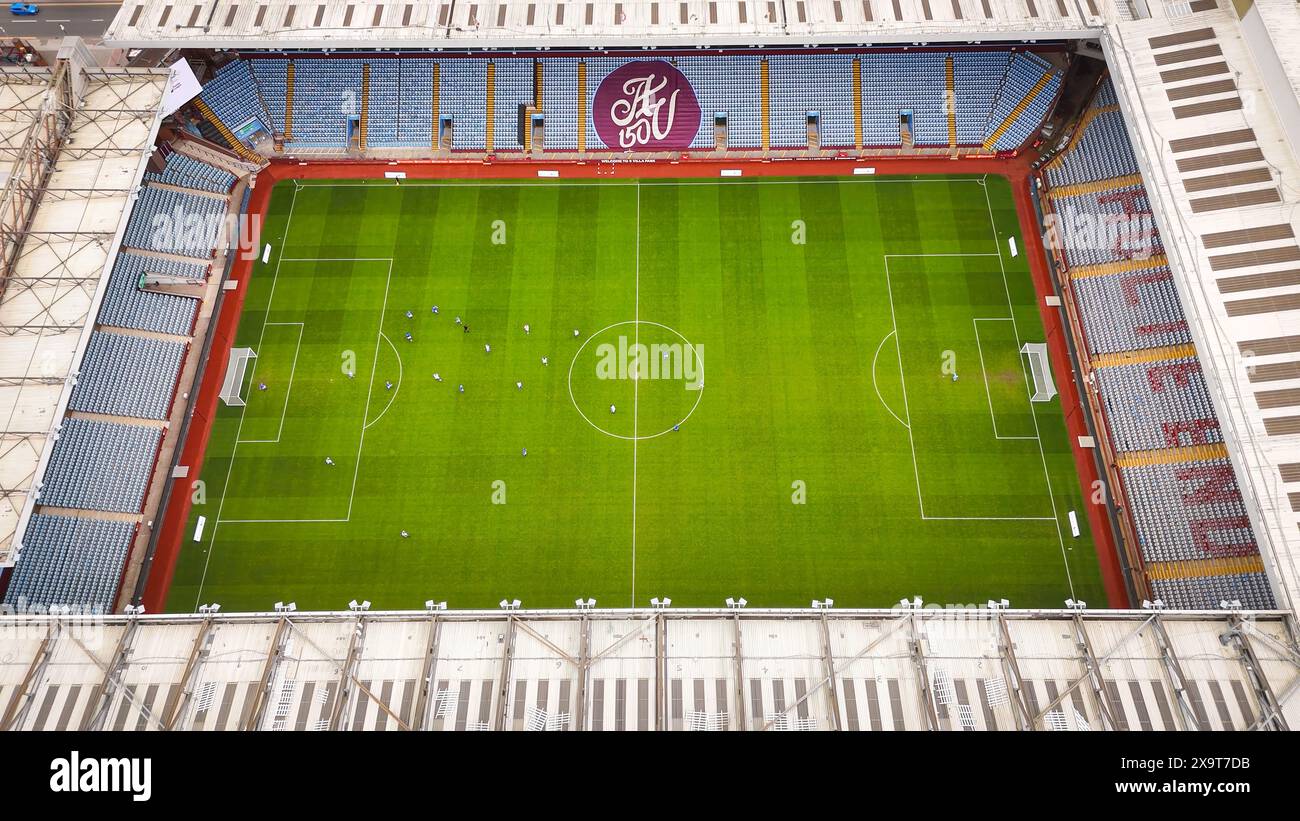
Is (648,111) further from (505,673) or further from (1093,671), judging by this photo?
(1093,671)

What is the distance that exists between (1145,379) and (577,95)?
31861 mm

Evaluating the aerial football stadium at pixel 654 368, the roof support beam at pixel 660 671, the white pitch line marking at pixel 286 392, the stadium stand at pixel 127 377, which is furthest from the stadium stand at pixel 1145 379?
the stadium stand at pixel 127 377

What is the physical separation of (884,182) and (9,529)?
1630 inches

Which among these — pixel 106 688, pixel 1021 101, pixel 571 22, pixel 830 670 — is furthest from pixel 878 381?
pixel 106 688

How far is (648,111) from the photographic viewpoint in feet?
140

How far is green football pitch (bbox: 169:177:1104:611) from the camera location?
31641 mm

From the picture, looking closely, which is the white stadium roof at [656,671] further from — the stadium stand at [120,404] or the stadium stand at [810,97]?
the stadium stand at [810,97]

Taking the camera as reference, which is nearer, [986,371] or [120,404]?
[120,404]

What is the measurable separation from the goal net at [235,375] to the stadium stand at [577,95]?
43.9 feet

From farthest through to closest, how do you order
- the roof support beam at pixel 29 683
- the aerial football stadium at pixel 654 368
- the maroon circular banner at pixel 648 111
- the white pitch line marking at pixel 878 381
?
the maroon circular banner at pixel 648 111
the white pitch line marking at pixel 878 381
the aerial football stadium at pixel 654 368
the roof support beam at pixel 29 683

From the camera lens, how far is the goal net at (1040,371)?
34.6 meters

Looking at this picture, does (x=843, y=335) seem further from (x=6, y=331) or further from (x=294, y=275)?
(x=6, y=331)
